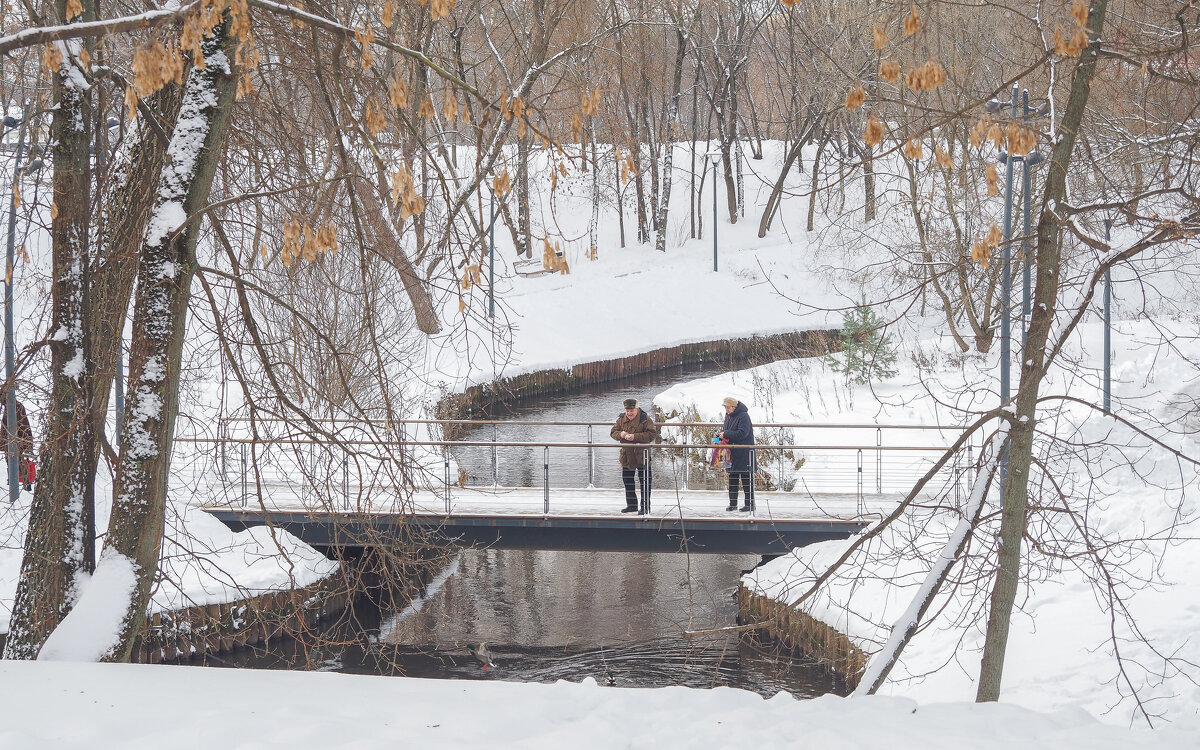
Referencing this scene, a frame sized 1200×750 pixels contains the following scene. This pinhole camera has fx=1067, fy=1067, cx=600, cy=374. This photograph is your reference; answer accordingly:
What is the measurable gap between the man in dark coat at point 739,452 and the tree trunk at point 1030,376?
6.61 m

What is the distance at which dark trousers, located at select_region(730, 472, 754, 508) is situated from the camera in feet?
42.7

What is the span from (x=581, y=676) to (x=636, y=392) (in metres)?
16.8

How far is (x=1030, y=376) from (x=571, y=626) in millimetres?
8555

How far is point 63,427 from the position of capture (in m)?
6.07

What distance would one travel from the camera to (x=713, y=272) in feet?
128

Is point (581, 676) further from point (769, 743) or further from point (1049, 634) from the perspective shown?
point (769, 743)

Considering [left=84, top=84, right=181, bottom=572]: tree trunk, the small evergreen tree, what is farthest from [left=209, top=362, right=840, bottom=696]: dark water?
the small evergreen tree

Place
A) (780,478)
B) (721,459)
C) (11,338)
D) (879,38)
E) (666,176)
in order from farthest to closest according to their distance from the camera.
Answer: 1. (666,176)
2. (780,478)
3. (721,459)
4. (11,338)
5. (879,38)

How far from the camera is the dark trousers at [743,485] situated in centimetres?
1302

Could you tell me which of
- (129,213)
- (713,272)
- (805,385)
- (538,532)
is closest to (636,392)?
(805,385)

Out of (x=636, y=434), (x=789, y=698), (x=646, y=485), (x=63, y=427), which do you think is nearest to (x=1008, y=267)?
(x=789, y=698)

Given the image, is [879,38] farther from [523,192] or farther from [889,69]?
[523,192]

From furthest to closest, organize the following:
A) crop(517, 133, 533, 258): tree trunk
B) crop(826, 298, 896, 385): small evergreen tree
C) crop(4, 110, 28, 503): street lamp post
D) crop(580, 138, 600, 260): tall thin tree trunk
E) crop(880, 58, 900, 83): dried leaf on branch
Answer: crop(826, 298, 896, 385): small evergreen tree, crop(517, 133, 533, 258): tree trunk, crop(4, 110, 28, 503): street lamp post, crop(580, 138, 600, 260): tall thin tree trunk, crop(880, 58, 900, 83): dried leaf on branch

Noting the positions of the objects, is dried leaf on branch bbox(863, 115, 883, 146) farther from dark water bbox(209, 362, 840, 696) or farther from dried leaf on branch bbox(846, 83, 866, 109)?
dark water bbox(209, 362, 840, 696)
